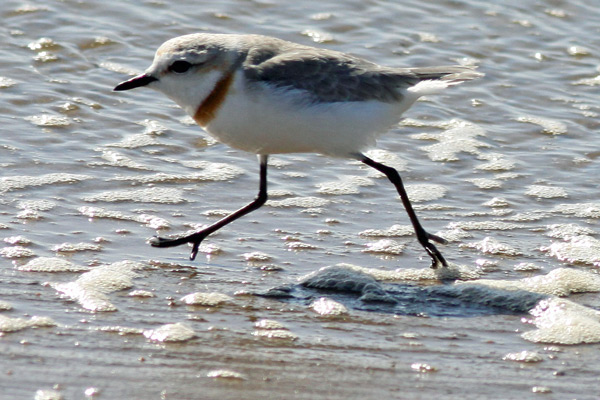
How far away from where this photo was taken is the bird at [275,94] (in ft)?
18.2

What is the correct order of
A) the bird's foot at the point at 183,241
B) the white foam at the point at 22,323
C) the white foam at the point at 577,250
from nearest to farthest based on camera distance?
1. the white foam at the point at 22,323
2. the bird's foot at the point at 183,241
3. the white foam at the point at 577,250

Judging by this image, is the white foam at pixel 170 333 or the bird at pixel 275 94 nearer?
the white foam at pixel 170 333

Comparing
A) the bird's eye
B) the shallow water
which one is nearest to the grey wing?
the bird's eye

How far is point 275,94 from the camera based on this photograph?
218 inches

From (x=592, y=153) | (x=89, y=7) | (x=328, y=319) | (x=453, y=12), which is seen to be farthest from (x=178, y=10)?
(x=328, y=319)

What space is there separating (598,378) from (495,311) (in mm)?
919

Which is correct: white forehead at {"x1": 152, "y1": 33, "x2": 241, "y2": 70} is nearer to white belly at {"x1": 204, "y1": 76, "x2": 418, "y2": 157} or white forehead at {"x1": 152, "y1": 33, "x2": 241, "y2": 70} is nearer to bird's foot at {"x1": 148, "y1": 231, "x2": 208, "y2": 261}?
white belly at {"x1": 204, "y1": 76, "x2": 418, "y2": 157}

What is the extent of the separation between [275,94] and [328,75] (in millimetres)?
449

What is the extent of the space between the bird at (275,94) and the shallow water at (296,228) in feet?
1.52

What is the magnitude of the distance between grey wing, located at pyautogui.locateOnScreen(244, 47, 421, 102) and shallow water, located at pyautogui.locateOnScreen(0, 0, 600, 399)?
38.6 inches

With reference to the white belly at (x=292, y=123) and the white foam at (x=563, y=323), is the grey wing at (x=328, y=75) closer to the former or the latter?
the white belly at (x=292, y=123)

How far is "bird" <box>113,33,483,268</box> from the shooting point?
5539mm

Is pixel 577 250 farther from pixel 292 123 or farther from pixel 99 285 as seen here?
pixel 99 285

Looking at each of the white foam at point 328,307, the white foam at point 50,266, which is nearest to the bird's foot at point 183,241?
the white foam at point 50,266
